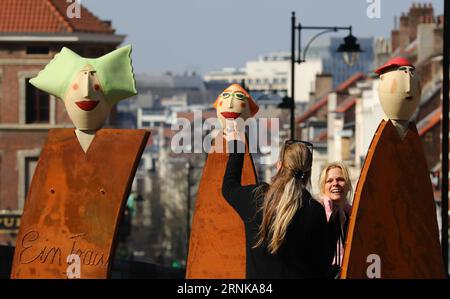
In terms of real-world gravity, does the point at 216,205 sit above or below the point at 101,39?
below

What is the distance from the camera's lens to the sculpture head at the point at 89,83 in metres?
17.9

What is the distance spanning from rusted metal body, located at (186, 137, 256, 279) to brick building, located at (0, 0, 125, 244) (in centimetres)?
4732

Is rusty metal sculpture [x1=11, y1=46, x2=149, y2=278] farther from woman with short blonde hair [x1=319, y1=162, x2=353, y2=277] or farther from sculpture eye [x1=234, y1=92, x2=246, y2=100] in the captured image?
woman with short blonde hair [x1=319, y1=162, x2=353, y2=277]

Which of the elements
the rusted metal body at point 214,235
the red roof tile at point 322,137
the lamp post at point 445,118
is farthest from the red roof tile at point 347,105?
the rusted metal body at point 214,235

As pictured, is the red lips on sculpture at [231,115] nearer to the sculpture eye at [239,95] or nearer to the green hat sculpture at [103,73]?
the sculpture eye at [239,95]

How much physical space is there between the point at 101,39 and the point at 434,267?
50350 mm

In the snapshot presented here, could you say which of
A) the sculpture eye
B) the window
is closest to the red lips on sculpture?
the sculpture eye

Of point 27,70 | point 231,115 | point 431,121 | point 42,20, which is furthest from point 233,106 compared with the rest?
point 431,121

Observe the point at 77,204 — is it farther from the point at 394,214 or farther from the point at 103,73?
the point at 394,214

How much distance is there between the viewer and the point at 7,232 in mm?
66938

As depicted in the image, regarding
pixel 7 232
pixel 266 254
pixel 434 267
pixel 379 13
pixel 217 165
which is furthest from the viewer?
pixel 7 232

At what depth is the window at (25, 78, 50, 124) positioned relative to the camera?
228 ft

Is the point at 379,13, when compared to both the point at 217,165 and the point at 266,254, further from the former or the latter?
the point at 266,254
